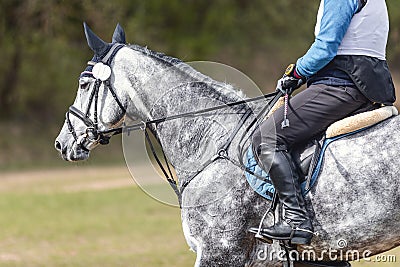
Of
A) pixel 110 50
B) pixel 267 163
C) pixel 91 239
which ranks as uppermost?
pixel 91 239

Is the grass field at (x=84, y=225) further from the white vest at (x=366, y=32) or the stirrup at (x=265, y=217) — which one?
the white vest at (x=366, y=32)

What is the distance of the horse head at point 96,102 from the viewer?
6156 mm

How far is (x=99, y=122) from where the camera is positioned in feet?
20.4

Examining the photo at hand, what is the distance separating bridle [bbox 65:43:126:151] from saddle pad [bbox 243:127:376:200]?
4.03 feet

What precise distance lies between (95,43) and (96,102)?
493 mm

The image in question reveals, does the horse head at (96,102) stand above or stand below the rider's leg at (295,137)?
above

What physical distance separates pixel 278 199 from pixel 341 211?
48 centimetres

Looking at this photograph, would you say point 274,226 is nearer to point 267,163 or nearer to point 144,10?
point 267,163

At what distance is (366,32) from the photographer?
548 cm

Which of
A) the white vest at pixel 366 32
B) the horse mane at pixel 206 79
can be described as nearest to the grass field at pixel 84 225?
the horse mane at pixel 206 79

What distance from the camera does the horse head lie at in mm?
6156

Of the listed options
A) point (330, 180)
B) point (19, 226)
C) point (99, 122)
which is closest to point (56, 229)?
point (19, 226)

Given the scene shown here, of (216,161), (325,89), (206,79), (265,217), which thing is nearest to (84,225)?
(206,79)

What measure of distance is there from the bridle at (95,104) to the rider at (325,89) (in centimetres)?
136
